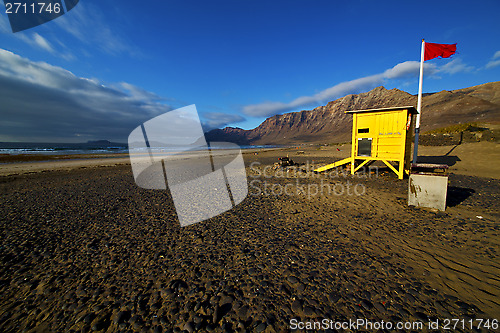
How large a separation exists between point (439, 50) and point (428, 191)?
45.8 feet

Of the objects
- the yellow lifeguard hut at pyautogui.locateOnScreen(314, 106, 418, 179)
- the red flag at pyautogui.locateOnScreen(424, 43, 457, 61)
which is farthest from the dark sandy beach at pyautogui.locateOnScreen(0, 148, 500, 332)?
the red flag at pyautogui.locateOnScreen(424, 43, 457, 61)

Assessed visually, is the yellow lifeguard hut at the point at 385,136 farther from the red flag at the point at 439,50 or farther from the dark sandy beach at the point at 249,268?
the red flag at the point at 439,50

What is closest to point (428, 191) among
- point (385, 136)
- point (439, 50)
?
point (385, 136)

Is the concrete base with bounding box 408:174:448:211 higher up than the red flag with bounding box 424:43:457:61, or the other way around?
the red flag with bounding box 424:43:457:61

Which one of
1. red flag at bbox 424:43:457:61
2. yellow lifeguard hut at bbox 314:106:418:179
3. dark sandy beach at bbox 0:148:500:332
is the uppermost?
red flag at bbox 424:43:457:61

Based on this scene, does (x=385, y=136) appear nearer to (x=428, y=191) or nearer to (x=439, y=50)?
(x=428, y=191)

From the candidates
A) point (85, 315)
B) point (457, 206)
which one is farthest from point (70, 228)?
point (457, 206)

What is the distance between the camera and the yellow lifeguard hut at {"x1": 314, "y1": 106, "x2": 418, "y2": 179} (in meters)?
10.2

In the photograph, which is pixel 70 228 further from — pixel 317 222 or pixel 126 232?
pixel 317 222

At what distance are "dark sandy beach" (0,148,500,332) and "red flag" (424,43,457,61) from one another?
12.6 meters

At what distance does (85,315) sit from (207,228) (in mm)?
2829

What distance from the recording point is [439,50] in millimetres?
12562

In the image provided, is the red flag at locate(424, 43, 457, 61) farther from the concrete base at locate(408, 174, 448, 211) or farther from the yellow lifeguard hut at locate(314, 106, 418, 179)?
the concrete base at locate(408, 174, 448, 211)

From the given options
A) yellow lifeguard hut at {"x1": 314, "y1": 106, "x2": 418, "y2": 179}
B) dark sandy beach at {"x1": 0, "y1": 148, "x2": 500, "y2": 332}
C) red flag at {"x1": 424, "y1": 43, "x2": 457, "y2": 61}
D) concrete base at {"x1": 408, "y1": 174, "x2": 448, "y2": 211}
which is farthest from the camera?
red flag at {"x1": 424, "y1": 43, "x2": 457, "y2": 61}
